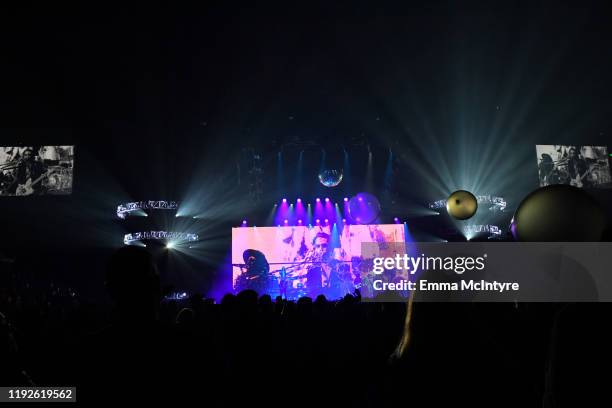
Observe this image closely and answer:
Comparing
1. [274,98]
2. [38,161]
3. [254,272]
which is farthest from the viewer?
[38,161]

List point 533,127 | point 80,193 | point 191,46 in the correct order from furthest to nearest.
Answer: point 80,193, point 533,127, point 191,46

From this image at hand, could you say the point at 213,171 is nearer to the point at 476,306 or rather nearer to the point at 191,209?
the point at 191,209

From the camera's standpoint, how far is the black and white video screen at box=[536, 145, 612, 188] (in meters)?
16.8

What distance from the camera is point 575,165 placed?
17.0 m

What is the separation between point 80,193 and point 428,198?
1292 cm

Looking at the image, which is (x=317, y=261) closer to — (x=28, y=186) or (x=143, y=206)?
(x=143, y=206)

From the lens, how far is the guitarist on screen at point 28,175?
55.5ft

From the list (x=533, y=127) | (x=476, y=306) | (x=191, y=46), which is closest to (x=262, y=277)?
(x=191, y=46)

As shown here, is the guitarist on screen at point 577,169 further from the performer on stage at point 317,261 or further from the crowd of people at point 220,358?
the crowd of people at point 220,358

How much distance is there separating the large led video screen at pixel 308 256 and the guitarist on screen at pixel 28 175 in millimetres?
7426

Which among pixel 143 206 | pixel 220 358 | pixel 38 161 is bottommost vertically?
pixel 220 358

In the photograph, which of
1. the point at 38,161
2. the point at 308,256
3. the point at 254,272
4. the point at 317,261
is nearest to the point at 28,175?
the point at 38,161

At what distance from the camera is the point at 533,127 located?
50.2 feet

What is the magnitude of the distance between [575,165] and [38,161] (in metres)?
19.7
